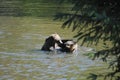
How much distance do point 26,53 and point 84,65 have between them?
10.1 ft

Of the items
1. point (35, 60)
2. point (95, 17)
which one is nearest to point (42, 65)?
point (35, 60)

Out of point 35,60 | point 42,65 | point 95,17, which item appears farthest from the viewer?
point 35,60

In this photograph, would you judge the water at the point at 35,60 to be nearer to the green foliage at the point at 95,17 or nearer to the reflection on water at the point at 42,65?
the reflection on water at the point at 42,65

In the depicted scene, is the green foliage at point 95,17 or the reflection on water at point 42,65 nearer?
the green foliage at point 95,17

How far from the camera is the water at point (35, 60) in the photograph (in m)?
13.3

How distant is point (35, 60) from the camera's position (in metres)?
15.5

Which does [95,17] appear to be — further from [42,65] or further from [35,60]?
[35,60]

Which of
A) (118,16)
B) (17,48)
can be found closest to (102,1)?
(118,16)

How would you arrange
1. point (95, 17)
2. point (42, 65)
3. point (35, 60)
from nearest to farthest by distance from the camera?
point (95, 17) → point (42, 65) → point (35, 60)

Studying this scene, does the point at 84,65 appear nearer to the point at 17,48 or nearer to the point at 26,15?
the point at 17,48

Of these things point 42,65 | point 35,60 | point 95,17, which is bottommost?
point 42,65

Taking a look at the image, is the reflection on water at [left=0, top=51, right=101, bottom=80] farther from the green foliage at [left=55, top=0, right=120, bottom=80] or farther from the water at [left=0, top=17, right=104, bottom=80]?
the green foliage at [left=55, top=0, right=120, bottom=80]

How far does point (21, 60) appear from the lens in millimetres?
15484

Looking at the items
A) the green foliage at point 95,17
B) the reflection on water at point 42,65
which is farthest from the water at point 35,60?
the green foliage at point 95,17
